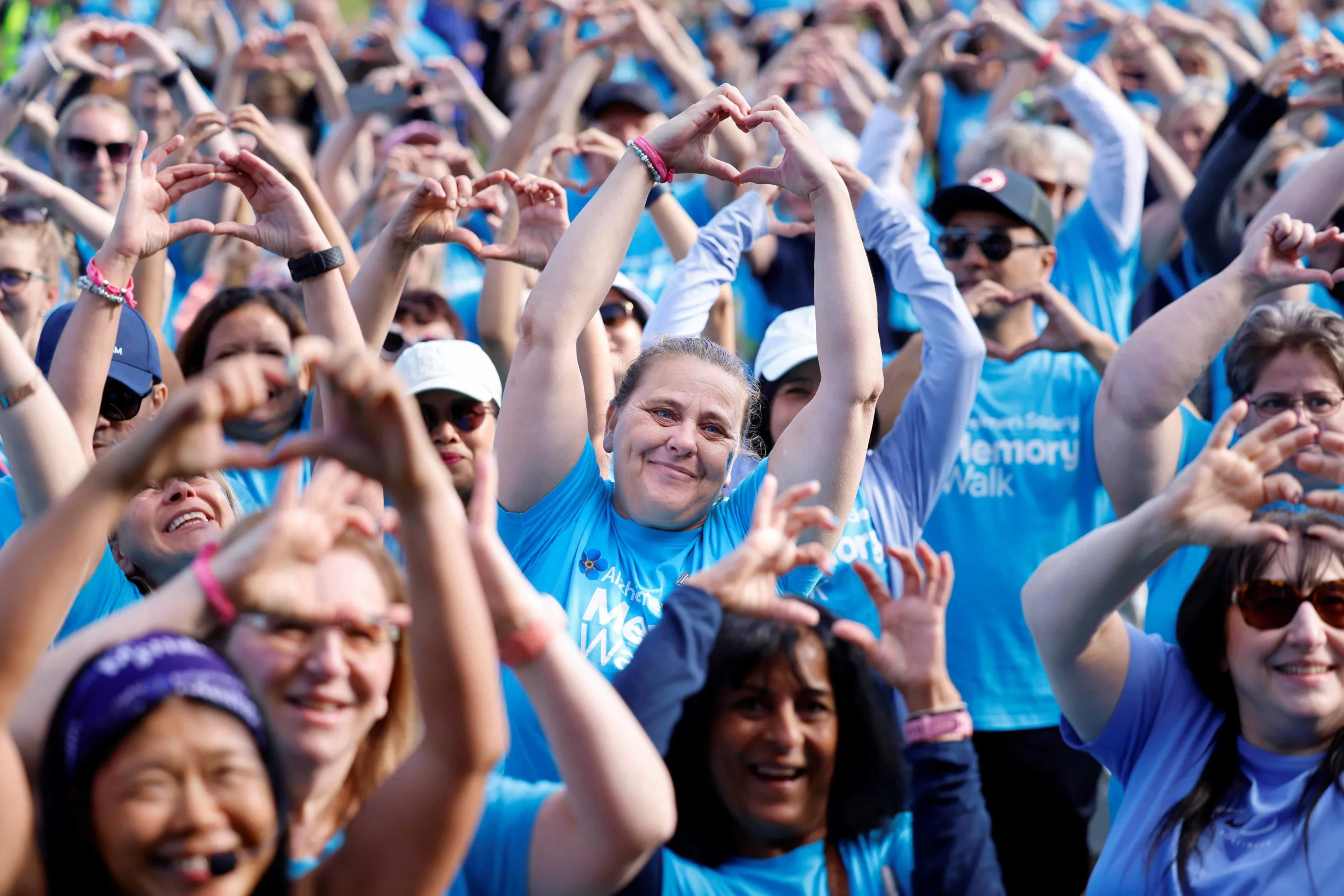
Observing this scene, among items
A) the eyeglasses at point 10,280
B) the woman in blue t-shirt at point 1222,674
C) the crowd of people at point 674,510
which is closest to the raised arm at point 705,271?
the crowd of people at point 674,510

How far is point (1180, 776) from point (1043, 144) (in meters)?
3.10

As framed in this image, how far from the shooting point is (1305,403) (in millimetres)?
3318

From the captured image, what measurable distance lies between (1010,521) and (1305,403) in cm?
91

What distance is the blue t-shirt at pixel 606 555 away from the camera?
106 inches

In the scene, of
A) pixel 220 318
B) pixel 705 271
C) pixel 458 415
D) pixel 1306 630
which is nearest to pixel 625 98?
pixel 705 271

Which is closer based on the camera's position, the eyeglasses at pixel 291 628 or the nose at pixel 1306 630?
the eyeglasses at pixel 291 628

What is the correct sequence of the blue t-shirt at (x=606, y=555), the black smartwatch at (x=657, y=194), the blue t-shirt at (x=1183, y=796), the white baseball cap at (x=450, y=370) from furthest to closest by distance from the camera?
the black smartwatch at (x=657, y=194)
the white baseball cap at (x=450, y=370)
the blue t-shirt at (x=606, y=555)
the blue t-shirt at (x=1183, y=796)

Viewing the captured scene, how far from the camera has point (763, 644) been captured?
7.02 feet

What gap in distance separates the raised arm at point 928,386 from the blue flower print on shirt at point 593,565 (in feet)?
3.35

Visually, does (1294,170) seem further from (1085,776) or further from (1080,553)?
(1080,553)

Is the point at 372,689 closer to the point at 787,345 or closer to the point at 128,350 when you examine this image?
the point at 128,350

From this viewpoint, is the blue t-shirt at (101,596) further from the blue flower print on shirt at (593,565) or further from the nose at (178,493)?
the blue flower print on shirt at (593,565)

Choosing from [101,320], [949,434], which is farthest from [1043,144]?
[101,320]

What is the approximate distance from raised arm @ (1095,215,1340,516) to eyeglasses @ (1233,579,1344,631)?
872 millimetres
